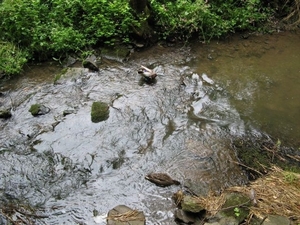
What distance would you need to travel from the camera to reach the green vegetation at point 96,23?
7363 millimetres

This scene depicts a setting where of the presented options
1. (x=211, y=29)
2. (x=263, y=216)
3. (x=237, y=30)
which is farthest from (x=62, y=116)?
(x=237, y=30)

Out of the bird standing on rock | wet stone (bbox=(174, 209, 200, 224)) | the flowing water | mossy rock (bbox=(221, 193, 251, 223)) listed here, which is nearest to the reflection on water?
the flowing water

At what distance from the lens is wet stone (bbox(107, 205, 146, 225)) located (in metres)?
4.11

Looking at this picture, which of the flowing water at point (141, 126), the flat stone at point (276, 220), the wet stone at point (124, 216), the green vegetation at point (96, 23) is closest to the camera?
the flat stone at point (276, 220)

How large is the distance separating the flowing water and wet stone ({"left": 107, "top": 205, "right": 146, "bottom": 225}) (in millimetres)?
107

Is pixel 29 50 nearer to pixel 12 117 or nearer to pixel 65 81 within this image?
pixel 65 81

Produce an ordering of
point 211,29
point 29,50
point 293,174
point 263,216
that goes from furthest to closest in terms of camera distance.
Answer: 1. point 211,29
2. point 29,50
3. point 293,174
4. point 263,216

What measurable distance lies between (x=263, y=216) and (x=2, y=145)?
3971 millimetres

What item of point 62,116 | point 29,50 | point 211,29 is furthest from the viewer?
point 211,29

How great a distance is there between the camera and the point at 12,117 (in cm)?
593

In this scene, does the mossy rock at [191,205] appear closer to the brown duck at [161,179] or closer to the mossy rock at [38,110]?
the brown duck at [161,179]

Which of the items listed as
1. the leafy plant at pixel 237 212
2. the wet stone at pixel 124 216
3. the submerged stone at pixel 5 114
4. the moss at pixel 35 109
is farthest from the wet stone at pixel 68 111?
the leafy plant at pixel 237 212

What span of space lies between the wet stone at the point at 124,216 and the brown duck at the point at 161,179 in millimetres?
543

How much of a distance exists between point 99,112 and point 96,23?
2.78 metres
